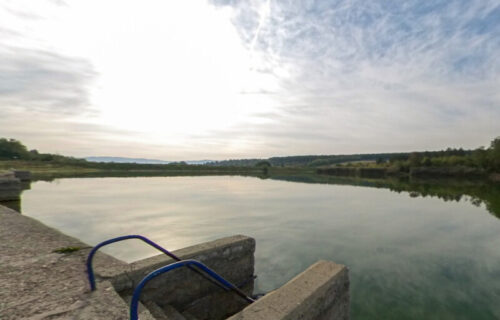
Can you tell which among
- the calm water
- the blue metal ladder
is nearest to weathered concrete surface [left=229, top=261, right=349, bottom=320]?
the blue metal ladder

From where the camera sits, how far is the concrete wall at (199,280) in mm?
4266

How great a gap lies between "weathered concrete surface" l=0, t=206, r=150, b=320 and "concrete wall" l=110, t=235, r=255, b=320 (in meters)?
0.61

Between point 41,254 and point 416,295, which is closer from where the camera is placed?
point 41,254

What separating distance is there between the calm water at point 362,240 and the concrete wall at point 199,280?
0.97m

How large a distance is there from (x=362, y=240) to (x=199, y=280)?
7.84 metres

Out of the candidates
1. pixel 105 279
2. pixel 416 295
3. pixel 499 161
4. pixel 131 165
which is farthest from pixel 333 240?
pixel 131 165

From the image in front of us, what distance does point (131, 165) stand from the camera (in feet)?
273

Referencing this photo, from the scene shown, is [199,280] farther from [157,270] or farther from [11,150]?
[11,150]

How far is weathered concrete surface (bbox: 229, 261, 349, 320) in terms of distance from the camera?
306cm

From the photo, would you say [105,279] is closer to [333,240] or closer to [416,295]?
[416,295]

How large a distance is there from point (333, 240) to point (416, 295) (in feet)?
14.5

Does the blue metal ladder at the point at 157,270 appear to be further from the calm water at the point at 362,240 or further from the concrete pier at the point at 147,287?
the calm water at the point at 362,240

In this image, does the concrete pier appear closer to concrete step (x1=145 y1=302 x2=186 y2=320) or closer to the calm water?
concrete step (x1=145 y1=302 x2=186 y2=320)

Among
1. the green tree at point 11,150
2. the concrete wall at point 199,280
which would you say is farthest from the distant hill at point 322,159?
the concrete wall at point 199,280
